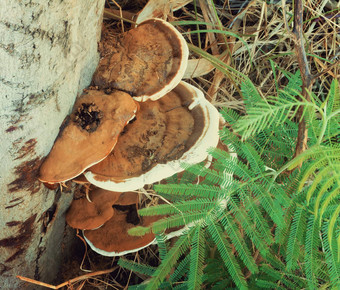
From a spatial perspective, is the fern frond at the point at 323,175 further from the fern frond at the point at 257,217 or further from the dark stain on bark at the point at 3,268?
the dark stain on bark at the point at 3,268

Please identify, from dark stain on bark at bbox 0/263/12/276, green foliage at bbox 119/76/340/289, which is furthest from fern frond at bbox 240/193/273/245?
dark stain on bark at bbox 0/263/12/276

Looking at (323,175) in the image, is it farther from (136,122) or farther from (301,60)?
(136,122)

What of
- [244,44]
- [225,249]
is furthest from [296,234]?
[244,44]

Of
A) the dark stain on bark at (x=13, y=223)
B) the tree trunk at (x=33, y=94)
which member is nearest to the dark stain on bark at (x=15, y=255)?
the tree trunk at (x=33, y=94)

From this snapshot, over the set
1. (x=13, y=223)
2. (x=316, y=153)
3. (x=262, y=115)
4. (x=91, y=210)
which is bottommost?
(x=91, y=210)

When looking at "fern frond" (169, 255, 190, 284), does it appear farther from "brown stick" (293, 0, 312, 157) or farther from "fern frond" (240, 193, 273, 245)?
"brown stick" (293, 0, 312, 157)
